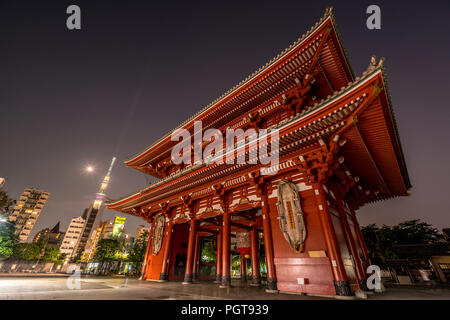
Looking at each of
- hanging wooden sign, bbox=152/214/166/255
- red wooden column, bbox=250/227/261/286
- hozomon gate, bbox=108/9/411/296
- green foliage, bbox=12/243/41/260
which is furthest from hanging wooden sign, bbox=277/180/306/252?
green foliage, bbox=12/243/41/260

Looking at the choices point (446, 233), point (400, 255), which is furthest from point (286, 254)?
point (446, 233)

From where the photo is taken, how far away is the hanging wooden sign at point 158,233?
1336 cm

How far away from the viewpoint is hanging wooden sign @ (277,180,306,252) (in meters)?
7.27

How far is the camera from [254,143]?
8062 mm

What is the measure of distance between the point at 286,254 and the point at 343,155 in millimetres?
4768

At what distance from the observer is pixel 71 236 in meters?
91.6

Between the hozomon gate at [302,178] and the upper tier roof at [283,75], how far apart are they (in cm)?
5

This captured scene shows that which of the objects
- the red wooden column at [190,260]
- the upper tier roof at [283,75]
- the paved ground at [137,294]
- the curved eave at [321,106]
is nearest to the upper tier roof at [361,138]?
the curved eave at [321,106]

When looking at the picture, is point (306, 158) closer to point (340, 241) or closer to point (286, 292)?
point (340, 241)

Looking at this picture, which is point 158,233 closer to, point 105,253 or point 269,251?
point 269,251

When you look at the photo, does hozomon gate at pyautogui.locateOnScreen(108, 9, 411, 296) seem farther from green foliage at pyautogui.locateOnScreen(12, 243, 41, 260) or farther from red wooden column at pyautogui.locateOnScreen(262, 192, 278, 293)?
green foliage at pyautogui.locateOnScreen(12, 243, 41, 260)

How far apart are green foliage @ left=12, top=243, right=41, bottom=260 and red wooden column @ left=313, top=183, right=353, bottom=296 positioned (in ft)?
182

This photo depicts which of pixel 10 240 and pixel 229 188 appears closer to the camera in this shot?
pixel 229 188
